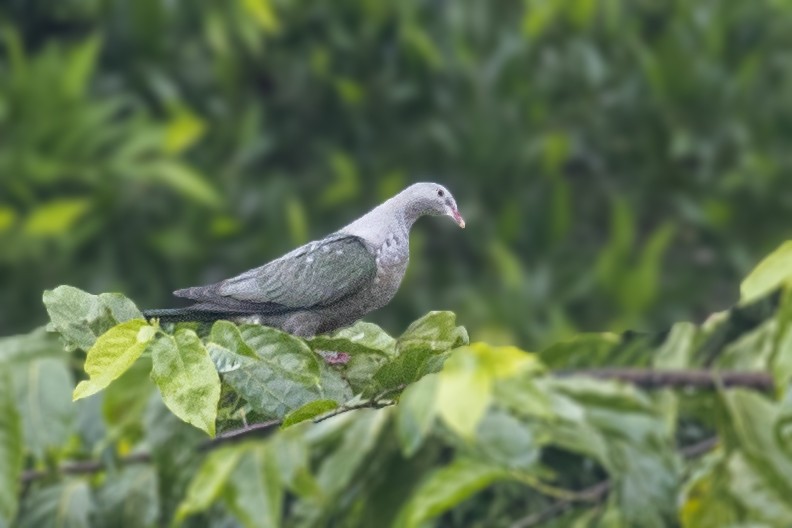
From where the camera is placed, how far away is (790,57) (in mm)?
2617

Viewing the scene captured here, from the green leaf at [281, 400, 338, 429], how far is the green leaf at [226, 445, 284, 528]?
2.58 ft

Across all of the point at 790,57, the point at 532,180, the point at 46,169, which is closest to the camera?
the point at 46,169

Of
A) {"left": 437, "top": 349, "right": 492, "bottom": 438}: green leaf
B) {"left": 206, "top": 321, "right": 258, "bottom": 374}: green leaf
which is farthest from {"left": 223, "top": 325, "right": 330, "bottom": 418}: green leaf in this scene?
{"left": 437, "top": 349, "right": 492, "bottom": 438}: green leaf

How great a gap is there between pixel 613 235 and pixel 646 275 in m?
0.20

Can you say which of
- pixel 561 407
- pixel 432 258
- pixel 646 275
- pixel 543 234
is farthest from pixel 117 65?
pixel 561 407

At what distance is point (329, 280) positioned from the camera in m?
0.79

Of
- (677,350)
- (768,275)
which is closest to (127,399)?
(677,350)

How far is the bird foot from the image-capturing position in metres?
0.84

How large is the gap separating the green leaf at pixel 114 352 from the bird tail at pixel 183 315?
0.04 ft

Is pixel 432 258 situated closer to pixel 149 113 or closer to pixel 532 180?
pixel 532 180

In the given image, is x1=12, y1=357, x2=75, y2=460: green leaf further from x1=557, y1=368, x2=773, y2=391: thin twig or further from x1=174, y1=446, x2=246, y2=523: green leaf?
x1=557, y1=368, x2=773, y2=391: thin twig

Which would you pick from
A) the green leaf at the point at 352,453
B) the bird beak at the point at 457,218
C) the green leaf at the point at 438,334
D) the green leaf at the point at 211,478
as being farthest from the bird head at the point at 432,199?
the green leaf at the point at 352,453

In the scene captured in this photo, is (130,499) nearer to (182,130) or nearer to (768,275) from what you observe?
(182,130)

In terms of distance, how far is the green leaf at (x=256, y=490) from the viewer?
1.53 metres
